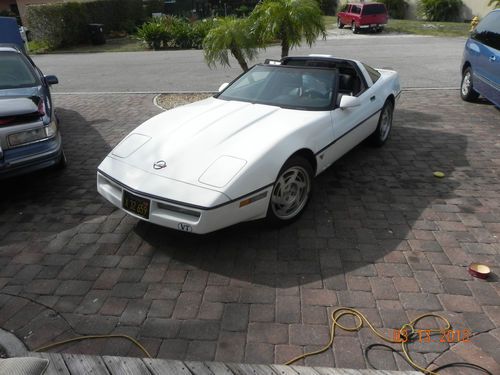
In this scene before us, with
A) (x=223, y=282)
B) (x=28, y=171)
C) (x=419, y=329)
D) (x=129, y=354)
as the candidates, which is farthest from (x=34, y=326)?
(x=419, y=329)

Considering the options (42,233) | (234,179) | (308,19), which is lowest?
(42,233)

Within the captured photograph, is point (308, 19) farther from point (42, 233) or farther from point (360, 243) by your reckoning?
point (42, 233)

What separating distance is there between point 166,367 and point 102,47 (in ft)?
74.4

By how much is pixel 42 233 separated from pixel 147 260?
48.5 inches

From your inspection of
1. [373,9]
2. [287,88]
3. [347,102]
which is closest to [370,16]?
[373,9]

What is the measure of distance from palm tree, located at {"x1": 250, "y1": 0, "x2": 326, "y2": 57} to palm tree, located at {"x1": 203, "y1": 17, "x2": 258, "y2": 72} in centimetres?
23

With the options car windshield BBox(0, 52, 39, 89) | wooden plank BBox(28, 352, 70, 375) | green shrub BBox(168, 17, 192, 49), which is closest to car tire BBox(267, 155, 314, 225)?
wooden plank BBox(28, 352, 70, 375)

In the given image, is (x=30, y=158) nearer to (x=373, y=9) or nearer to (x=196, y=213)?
(x=196, y=213)

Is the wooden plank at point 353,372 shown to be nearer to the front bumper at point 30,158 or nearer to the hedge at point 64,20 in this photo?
the front bumper at point 30,158

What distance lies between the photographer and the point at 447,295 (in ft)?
9.89

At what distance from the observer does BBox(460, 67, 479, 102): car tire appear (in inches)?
319

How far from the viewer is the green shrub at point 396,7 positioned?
3084cm

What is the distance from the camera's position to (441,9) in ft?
93.1

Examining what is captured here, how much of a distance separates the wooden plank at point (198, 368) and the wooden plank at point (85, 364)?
464mm
